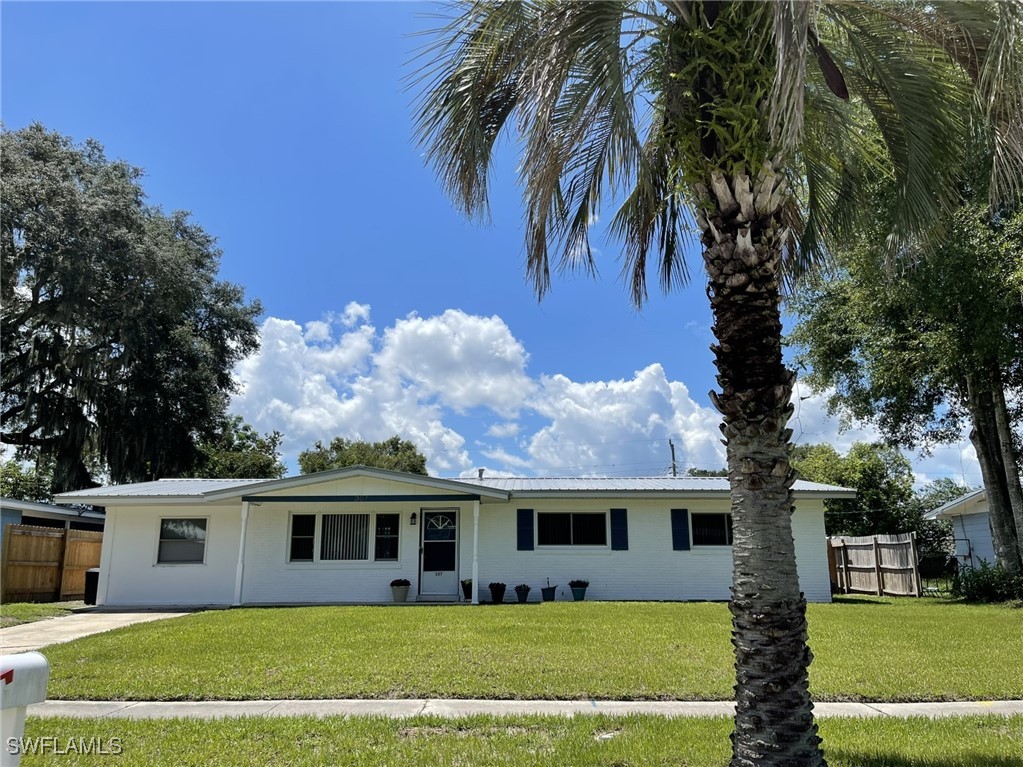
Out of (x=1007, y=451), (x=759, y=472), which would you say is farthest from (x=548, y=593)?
(x=759, y=472)

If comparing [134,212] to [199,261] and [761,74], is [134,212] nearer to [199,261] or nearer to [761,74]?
[199,261]

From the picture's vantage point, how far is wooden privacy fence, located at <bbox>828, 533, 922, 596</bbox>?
19906mm

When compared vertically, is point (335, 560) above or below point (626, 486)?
below

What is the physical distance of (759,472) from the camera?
414cm

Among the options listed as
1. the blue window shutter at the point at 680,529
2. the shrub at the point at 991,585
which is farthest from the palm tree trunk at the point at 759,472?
the shrub at the point at 991,585

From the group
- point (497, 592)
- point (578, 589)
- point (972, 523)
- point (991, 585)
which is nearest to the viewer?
point (497, 592)

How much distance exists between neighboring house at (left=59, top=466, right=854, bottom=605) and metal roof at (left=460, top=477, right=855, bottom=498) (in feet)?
0.25

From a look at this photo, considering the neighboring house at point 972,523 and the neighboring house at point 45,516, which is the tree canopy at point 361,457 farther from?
the neighboring house at point 972,523

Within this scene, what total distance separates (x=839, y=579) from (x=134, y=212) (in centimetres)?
2796

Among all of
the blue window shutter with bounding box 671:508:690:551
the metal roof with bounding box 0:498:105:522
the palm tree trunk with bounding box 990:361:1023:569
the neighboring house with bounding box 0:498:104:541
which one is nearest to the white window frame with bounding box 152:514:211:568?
the neighboring house with bounding box 0:498:104:541

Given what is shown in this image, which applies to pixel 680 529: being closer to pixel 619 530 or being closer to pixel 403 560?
pixel 619 530

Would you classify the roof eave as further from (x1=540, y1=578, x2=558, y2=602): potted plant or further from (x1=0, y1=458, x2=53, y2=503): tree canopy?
(x1=0, y1=458, x2=53, y2=503): tree canopy

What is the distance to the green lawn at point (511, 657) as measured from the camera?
6859mm

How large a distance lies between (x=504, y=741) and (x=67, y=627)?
1143cm
